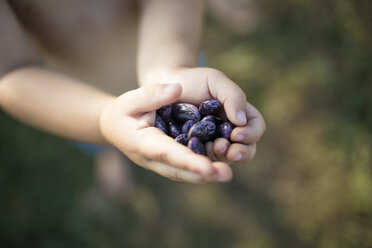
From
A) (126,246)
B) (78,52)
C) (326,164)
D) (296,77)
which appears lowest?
(126,246)

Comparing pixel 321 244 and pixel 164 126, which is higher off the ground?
pixel 164 126

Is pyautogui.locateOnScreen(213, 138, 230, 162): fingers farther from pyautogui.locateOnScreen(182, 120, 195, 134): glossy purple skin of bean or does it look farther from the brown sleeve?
the brown sleeve

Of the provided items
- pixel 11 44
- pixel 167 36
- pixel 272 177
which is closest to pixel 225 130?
pixel 167 36

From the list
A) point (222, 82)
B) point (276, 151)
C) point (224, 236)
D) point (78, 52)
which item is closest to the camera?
point (222, 82)

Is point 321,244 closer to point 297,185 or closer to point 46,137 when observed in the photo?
point 297,185

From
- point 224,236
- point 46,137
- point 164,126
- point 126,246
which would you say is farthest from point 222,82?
point 46,137

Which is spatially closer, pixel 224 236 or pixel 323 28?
pixel 224 236

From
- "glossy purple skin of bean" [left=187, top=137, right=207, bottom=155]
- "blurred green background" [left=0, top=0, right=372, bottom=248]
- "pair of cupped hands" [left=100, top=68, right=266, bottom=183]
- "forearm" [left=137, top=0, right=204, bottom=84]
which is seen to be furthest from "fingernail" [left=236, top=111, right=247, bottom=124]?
"blurred green background" [left=0, top=0, right=372, bottom=248]

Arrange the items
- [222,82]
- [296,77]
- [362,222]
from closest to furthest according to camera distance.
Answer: [222,82], [362,222], [296,77]

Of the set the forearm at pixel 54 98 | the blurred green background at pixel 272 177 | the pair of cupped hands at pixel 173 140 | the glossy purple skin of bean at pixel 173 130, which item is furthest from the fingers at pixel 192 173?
the blurred green background at pixel 272 177
